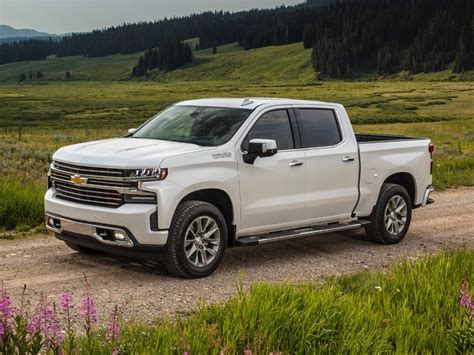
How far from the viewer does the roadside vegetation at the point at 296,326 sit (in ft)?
14.1

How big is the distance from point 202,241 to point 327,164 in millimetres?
2264

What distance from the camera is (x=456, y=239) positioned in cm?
1061

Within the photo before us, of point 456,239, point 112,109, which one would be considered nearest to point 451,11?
point 112,109

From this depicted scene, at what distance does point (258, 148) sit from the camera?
822cm

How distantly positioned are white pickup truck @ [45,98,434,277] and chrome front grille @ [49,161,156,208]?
12 millimetres

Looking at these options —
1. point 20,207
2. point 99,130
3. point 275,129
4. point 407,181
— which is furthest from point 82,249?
point 99,130

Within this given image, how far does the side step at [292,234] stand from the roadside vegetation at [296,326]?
6.96ft

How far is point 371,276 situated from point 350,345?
2.71 m

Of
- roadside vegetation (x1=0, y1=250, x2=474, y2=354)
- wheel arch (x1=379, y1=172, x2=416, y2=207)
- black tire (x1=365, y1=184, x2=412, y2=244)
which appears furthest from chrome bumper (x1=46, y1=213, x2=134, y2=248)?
wheel arch (x1=379, y1=172, x2=416, y2=207)

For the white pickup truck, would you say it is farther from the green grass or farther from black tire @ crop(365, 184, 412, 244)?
the green grass

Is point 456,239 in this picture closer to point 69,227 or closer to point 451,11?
point 69,227

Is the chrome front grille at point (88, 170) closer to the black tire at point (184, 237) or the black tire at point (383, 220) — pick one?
the black tire at point (184, 237)

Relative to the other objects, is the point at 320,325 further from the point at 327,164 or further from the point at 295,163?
the point at 327,164

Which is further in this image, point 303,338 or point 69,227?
point 69,227
